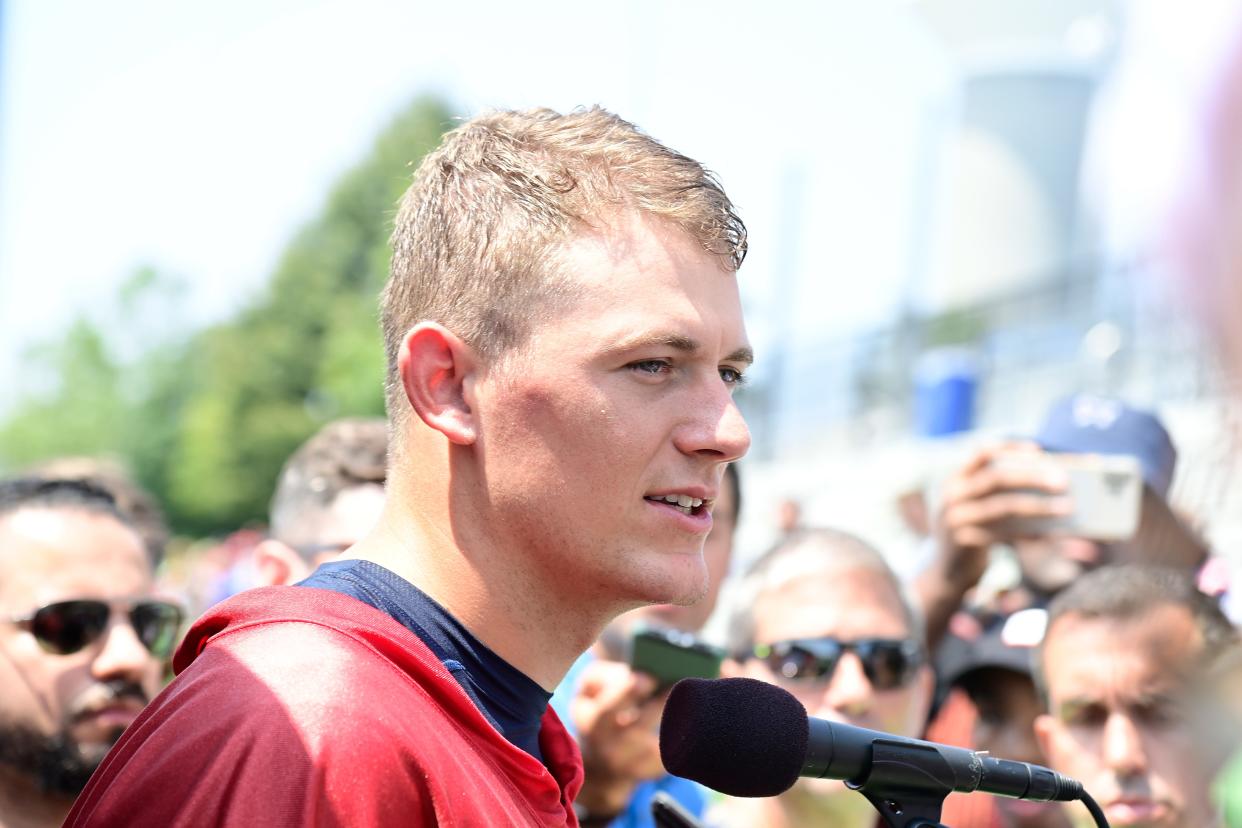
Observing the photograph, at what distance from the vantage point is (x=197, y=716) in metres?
1.84

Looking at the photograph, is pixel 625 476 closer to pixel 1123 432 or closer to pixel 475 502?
pixel 475 502

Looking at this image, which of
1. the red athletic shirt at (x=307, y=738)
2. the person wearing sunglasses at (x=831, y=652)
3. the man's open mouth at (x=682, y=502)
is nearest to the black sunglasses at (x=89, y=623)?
the person wearing sunglasses at (x=831, y=652)

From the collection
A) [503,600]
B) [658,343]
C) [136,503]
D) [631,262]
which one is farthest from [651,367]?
[136,503]

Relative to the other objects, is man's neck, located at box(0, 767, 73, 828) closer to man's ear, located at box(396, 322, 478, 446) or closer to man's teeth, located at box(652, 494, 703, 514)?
man's ear, located at box(396, 322, 478, 446)

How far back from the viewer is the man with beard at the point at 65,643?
366 centimetres

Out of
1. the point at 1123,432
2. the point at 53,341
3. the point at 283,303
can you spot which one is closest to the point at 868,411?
the point at 1123,432

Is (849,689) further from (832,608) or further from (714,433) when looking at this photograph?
(714,433)

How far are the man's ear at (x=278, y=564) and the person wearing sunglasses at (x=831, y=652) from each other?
52.9 inches

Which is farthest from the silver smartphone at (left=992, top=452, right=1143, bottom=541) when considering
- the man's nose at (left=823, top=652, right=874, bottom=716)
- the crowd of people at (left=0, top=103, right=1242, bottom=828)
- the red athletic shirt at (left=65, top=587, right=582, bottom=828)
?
the red athletic shirt at (left=65, top=587, right=582, bottom=828)

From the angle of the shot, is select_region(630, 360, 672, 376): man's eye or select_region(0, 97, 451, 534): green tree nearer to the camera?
select_region(630, 360, 672, 376): man's eye

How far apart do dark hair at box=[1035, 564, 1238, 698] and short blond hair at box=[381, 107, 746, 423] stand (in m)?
2.11

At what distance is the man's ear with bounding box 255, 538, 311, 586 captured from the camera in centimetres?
456

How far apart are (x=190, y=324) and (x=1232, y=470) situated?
61.8 meters

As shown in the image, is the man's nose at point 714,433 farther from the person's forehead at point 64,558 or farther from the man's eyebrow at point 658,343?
the person's forehead at point 64,558
